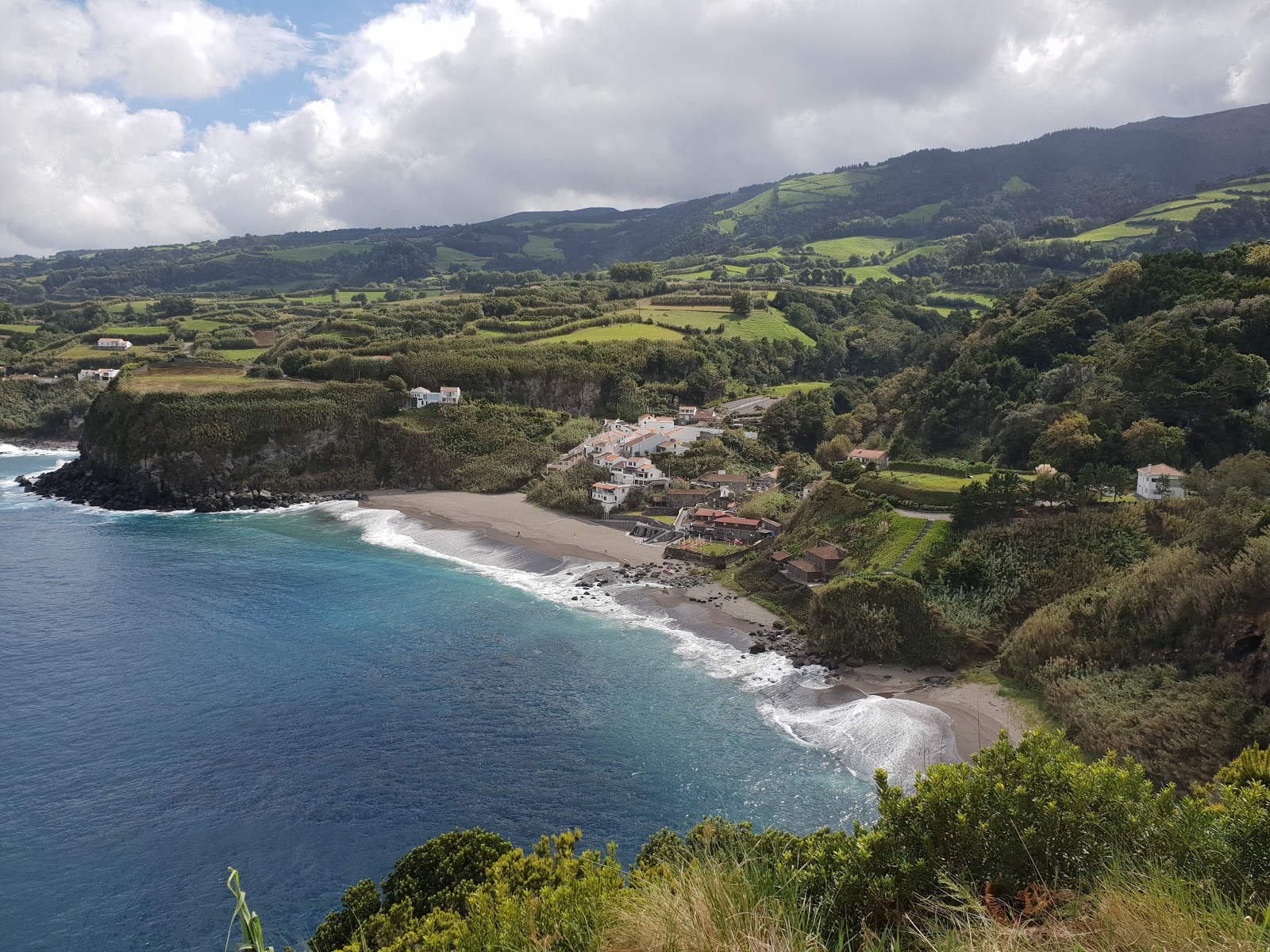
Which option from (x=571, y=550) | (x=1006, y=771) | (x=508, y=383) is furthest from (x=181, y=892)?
(x=508, y=383)

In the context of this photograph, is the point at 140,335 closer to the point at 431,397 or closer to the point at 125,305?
the point at 125,305

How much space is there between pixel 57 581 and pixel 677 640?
116ft

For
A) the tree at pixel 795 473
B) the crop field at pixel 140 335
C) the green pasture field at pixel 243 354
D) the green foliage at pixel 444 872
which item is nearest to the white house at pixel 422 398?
the green pasture field at pixel 243 354

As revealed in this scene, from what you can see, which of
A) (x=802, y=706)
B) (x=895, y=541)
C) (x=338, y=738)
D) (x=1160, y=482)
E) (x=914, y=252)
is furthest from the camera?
(x=914, y=252)

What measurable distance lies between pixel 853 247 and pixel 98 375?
156m

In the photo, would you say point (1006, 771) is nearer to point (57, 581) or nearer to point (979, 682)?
point (979, 682)

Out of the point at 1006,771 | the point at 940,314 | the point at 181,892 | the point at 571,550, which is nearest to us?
the point at 1006,771

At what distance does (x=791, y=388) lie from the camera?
89500 millimetres

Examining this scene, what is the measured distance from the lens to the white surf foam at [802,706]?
2497 centimetres

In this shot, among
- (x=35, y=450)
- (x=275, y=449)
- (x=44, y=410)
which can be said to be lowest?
(x=275, y=449)

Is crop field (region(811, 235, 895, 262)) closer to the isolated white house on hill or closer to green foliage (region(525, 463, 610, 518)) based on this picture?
the isolated white house on hill

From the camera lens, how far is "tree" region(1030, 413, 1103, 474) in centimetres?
4097

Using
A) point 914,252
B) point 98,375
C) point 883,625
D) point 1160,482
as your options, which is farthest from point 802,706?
point 914,252

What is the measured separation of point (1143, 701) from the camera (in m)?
24.4
